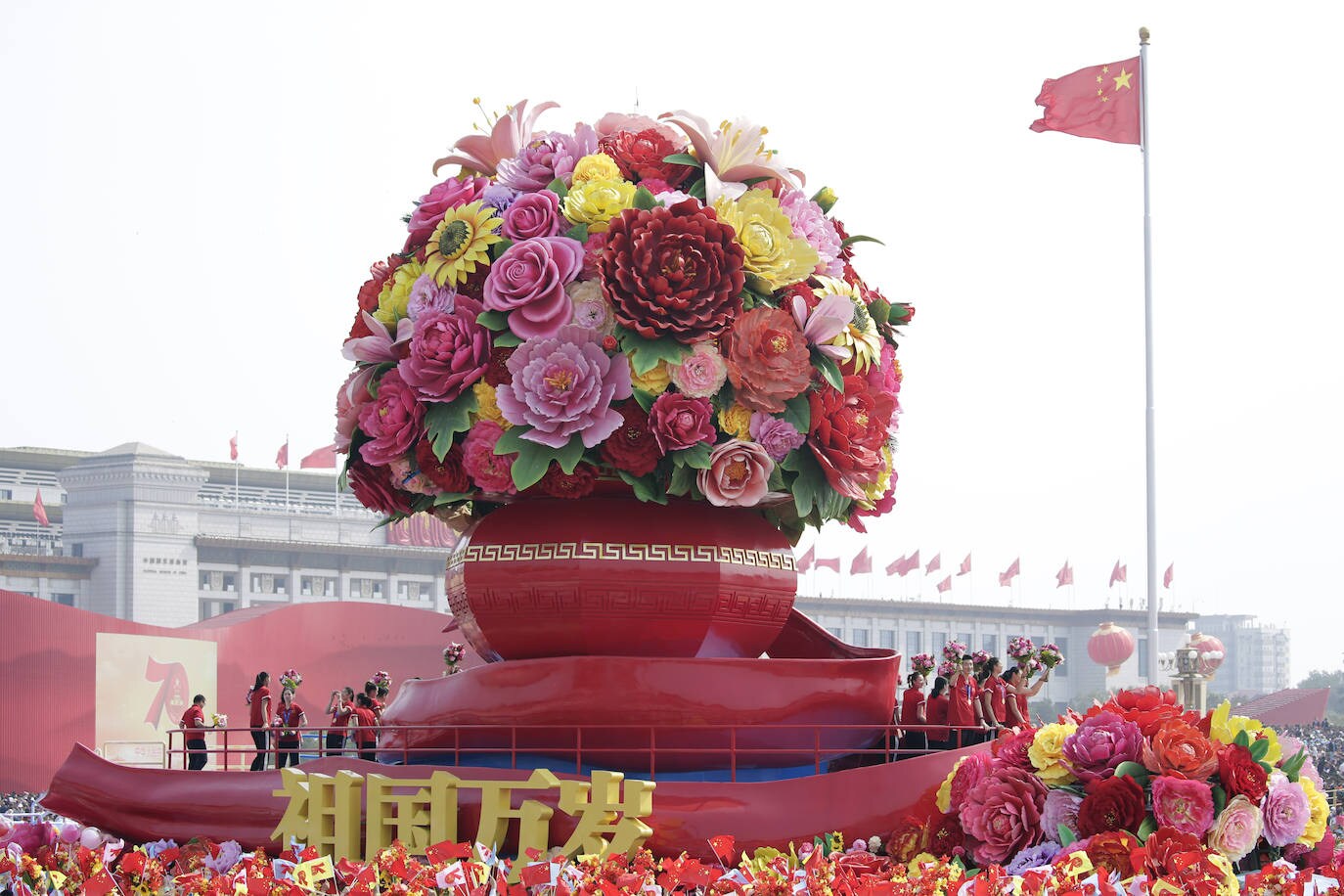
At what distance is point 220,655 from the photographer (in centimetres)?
4544

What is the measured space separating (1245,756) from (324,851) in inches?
283

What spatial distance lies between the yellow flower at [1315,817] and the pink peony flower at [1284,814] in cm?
→ 13

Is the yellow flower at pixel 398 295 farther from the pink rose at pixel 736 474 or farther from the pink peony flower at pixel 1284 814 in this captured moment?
the pink peony flower at pixel 1284 814

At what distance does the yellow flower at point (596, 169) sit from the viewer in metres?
15.4

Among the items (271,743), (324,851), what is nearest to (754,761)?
(324,851)

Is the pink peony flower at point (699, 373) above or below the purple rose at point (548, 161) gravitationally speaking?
below

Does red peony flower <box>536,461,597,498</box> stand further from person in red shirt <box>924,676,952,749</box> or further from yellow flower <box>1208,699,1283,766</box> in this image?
yellow flower <box>1208,699,1283,766</box>

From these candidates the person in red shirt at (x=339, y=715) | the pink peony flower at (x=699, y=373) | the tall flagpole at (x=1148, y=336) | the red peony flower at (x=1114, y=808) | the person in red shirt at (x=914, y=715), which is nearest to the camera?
the red peony flower at (x=1114, y=808)

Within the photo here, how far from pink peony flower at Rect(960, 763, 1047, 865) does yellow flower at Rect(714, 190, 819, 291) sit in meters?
4.77

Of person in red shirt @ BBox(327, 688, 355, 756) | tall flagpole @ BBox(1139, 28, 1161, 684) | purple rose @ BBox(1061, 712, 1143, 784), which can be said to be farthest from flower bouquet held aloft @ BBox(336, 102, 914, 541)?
tall flagpole @ BBox(1139, 28, 1161, 684)

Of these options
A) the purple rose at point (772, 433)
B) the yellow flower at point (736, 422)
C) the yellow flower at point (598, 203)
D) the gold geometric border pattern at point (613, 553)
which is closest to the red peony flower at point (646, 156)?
the yellow flower at point (598, 203)

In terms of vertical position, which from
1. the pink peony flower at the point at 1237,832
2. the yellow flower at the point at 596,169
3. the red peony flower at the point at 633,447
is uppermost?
the yellow flower at the point at 596,169

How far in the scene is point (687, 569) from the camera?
14.6 m

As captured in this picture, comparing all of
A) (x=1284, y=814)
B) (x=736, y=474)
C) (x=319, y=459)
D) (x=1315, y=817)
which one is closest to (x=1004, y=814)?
(x=1284, y=814)
